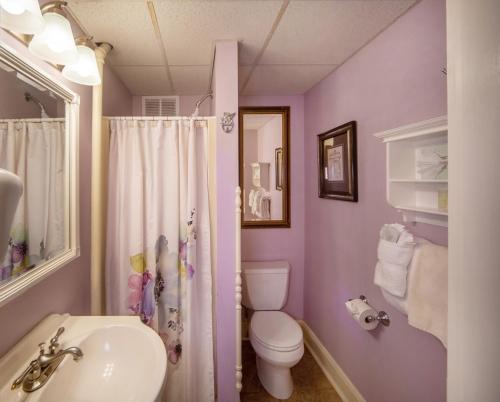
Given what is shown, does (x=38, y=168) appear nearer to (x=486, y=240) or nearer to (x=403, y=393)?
(x=486, y=240)

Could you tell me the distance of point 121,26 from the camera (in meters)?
1.23

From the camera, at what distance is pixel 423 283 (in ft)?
3.11

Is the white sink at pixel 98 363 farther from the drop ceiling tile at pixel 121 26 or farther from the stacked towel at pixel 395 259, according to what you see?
the drop ceiling tile at pixel 121 26

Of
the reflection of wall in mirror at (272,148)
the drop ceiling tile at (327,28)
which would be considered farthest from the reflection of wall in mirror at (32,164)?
the reflection of wall in mirror at (272,148)

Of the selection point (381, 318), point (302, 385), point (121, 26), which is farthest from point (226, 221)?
A: point (302, 385)

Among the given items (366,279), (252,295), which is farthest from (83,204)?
(366,279)

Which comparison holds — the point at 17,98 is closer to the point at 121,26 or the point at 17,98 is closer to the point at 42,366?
the point at 121,26

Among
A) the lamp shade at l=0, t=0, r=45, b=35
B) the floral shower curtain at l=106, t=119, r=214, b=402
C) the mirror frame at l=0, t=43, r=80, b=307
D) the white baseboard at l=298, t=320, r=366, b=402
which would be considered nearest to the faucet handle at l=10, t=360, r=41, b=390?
the mirror frame at l=0, t=43, r=80, b=307

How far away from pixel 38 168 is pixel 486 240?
1.33m

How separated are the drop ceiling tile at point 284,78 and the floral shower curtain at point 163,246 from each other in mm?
793

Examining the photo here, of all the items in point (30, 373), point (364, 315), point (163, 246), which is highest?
point (163, 246)

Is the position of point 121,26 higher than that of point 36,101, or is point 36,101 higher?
point 121,26

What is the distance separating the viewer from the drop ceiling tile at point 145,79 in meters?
1.70

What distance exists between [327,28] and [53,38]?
1.25 meters
